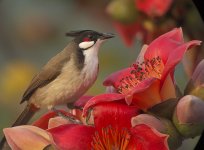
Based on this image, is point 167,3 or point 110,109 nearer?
point 110,109

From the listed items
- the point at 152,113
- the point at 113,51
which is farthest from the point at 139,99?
the point at 113,51

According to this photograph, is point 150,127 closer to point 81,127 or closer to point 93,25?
point 81,127

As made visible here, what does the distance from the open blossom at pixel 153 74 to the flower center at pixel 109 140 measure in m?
0.06

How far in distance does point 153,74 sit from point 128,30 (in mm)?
125

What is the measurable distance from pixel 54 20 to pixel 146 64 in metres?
0.22

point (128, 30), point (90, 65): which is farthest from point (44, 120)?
point (128, 30)

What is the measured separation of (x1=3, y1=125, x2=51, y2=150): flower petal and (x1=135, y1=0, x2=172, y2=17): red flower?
1.05 feet

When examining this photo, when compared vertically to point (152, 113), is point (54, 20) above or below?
above

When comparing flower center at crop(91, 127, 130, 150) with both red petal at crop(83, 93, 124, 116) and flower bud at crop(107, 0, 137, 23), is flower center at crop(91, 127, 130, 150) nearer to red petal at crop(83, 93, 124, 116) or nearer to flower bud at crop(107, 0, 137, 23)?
red petal at crop(83, 93, 124, 116)

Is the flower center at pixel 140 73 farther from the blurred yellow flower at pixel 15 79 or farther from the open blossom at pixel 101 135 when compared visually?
the blurred yellow flower at pixel 15 79

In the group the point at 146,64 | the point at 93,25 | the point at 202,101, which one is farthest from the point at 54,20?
the point at 202,101

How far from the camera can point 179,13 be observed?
1033 millimetres

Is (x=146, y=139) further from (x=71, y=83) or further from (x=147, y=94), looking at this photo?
(x=71, y=83)

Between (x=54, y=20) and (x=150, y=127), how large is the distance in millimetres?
317
